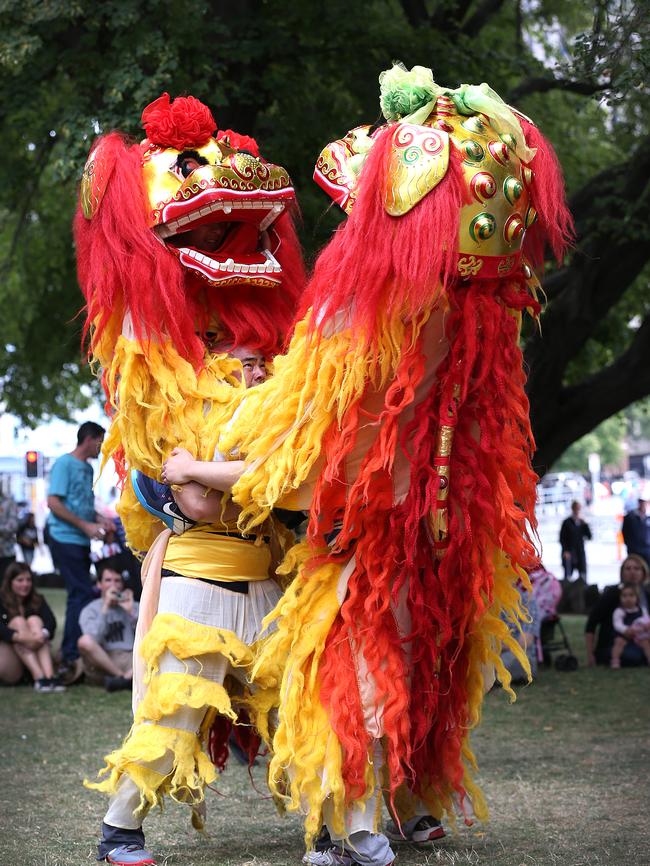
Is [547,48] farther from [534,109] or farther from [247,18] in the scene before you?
[247,18]

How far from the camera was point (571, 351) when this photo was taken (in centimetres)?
1045

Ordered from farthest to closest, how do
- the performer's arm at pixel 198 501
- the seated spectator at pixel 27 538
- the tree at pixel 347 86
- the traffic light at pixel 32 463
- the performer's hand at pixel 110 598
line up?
1. the traffic light at pixel 32 463
2. the seated spectator at pixel 27 538
3. the performer's hand at pixel 110 598
4. the tree at pixel 347 86
5. the performer's arm at pixel 198 501

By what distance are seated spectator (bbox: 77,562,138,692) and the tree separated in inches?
73.5

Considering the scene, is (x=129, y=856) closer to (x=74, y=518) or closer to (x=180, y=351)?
(x=180, y=351)

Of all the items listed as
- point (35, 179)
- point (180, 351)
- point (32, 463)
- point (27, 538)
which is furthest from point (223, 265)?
point (32, 463)

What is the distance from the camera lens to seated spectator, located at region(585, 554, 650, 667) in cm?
982

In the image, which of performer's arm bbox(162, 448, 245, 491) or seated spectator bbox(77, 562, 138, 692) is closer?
performer's arm bbox(162, 448, 245, 491)

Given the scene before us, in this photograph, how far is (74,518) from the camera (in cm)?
894

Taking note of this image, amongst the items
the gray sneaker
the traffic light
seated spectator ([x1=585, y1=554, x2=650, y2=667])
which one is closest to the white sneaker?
the gray sneaker

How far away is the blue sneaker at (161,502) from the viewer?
4160mm

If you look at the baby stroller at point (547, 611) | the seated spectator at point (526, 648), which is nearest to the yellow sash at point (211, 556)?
the seated spectator at point (526, 648)

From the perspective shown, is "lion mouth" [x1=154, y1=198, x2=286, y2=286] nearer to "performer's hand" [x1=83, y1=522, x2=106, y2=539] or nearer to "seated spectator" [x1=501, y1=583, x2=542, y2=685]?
"seated spectator" [x1=501, y1=583, x2=542, y2=685]

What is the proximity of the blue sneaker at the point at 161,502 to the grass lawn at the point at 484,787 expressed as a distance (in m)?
1.07

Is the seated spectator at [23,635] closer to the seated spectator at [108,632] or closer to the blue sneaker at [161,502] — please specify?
the seated spectator at [108,632]
